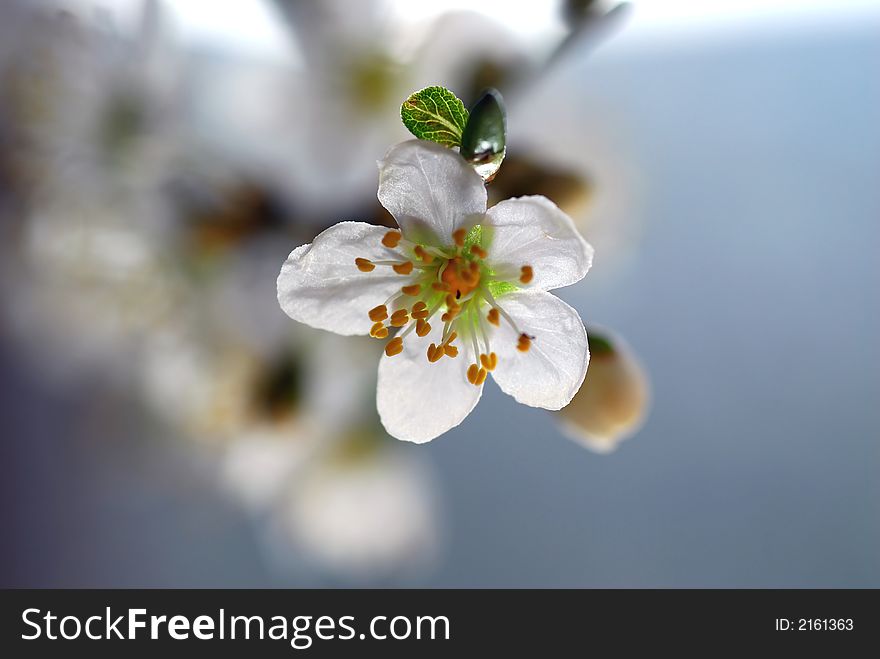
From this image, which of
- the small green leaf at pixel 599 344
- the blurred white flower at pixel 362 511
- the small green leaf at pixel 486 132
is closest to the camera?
the small green leaf at pixel 486 132

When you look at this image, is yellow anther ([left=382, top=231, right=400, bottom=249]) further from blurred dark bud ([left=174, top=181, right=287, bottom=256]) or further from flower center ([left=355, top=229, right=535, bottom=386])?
blurred dark bud ([left=174, top=181, right=287, bottom=256])

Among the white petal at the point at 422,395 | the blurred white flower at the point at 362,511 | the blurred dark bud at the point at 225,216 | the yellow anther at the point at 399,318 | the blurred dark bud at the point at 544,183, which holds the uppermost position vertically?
the blurred dark bud at the point at 225,216

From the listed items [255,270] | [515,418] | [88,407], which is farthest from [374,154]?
[515,418]

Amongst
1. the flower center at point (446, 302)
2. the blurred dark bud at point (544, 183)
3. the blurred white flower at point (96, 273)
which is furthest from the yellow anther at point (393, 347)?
the blurred white flower at point (96, 273)

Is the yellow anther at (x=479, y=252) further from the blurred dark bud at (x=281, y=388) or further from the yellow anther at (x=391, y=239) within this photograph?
the blurred dark bud at (x=281, y=388)

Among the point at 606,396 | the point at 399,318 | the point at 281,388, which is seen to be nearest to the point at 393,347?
the point at 399,318

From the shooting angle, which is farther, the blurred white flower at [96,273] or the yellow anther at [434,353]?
the blurred white flower at [96,273]
